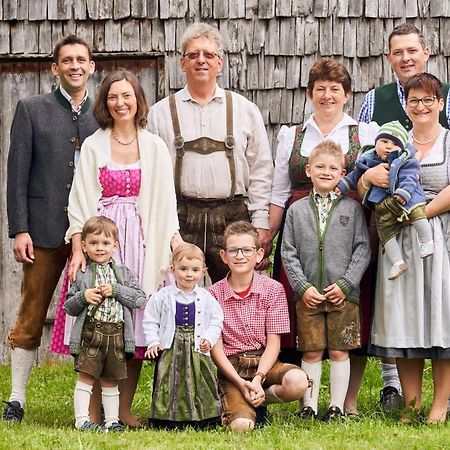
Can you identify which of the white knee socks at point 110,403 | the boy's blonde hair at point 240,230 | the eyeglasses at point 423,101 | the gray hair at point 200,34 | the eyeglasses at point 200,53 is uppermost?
the gray hair at point 200,34

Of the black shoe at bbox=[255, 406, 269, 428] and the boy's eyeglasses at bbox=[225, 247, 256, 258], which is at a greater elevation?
the boy's eyeglasses at bbox=[225, 247, 256, 258]

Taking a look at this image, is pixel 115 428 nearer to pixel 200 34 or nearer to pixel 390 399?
pixel 390 399

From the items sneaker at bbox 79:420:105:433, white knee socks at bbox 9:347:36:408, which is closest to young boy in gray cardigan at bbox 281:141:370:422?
sneaker at bbox 79:420:105:433

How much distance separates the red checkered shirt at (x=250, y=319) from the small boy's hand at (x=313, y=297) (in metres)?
0.19

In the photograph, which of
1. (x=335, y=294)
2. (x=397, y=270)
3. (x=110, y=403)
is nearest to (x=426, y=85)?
(x=397, y=270)

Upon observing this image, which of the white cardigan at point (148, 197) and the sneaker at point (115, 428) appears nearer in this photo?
the sneaker at point (115, 428)

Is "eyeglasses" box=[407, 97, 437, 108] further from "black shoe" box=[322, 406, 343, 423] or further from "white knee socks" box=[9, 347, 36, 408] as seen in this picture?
"white knee socks" box=[9, 347, 36, 408]

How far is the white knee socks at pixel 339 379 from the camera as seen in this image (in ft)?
20.8

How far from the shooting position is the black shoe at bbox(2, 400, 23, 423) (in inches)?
257

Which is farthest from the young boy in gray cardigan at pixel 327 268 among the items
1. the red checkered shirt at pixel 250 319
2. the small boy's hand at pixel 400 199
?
the small boy's hand at pixel 400 199

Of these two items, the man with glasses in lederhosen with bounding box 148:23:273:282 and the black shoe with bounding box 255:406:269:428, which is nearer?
the black shoe with bounding box 255:406:269:428

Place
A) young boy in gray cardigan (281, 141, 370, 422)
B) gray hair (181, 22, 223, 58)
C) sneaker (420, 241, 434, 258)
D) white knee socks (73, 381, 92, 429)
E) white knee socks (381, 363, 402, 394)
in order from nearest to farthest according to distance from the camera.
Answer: sneaker (420, 241, 434, 258) < white knee socks (73, 381, 92, 429) < young boy in gray cardigan (281, 141, 370, 422) < gray hair (181, 22, 223, 58) < white knee socks (381, 363, 402, 394)

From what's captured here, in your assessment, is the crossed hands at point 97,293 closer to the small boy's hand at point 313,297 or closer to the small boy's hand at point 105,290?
the small boy's hand at point 105,290

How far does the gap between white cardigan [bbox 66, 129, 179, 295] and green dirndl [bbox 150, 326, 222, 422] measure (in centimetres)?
41
